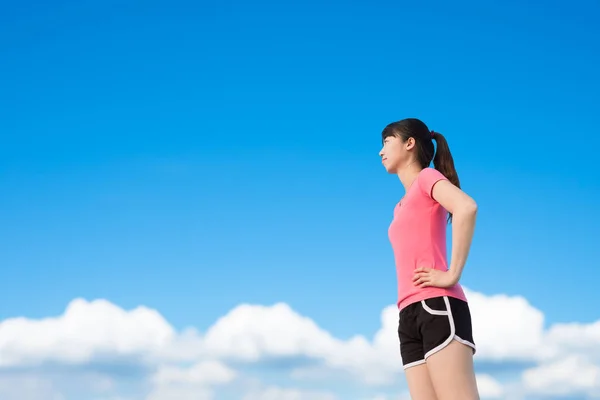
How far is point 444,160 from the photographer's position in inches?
202

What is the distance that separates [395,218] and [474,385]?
3.94ft

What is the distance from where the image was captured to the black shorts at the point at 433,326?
4.52m

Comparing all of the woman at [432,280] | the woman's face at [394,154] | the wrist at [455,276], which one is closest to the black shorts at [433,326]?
the woman at [432,280]

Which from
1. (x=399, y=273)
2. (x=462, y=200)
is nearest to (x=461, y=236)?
(x=462, y=200)

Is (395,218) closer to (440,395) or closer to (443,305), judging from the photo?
(443,305)

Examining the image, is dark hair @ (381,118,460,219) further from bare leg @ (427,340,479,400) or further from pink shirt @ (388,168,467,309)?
bare leg @ (427,340,479,400)

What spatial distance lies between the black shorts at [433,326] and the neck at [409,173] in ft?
2.85

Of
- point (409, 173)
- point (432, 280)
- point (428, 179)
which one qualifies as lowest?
point (432, 280)

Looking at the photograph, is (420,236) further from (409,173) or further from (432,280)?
(409,173)

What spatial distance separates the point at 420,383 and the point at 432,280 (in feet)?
2.19

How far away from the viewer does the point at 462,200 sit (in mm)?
4590

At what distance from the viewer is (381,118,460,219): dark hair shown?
513cm

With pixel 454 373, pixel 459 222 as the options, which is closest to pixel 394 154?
pixel 459 222

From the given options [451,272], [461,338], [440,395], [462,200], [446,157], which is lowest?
[440,395]
